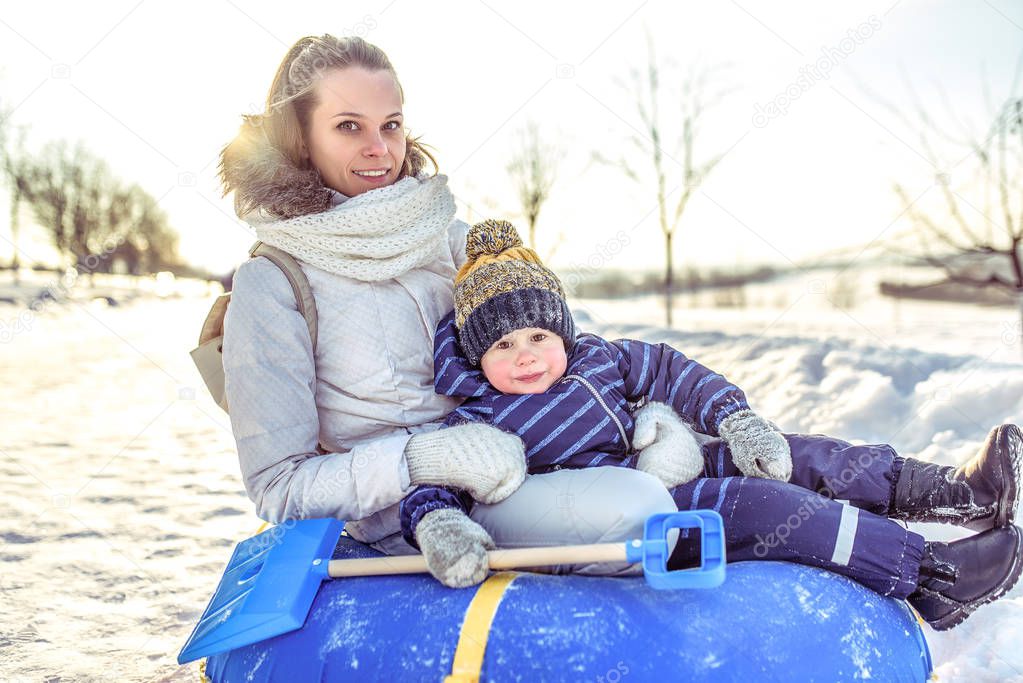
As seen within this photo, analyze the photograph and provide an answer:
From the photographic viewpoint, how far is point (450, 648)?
1578 mm

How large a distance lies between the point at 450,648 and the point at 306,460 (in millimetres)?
643

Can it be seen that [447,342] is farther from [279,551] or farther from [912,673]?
[912,673]

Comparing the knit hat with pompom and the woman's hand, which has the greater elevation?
the knit hat with pompom

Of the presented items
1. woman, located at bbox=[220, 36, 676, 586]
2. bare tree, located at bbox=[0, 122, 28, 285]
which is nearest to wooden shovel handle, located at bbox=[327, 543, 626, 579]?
woman, located at bbox=[220, 36, 676, 586]

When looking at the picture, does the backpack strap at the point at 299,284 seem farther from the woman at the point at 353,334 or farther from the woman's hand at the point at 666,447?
the woman's hand at the point at 666,447

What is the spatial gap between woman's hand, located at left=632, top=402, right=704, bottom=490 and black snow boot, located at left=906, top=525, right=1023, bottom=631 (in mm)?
554

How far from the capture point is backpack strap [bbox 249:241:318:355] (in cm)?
217

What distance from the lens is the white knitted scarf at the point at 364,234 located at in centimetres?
219

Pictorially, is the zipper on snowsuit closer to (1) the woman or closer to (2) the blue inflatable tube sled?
(1) the woman

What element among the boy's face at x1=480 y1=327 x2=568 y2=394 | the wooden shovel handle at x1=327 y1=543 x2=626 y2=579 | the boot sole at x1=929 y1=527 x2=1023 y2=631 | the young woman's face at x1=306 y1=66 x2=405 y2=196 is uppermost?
the young woman's face at x1=306 y1=66 x2=405 y2=196

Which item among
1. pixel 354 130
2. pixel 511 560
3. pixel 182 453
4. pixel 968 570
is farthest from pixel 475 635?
pixel 182 453

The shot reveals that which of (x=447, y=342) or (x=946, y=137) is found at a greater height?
(x=946, y=137)

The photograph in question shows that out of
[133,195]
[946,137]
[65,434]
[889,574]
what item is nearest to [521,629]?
[889,574]

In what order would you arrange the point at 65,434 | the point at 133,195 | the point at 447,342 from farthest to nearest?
the point at 133,195 < the point at 65,434 < the point at 447,342
